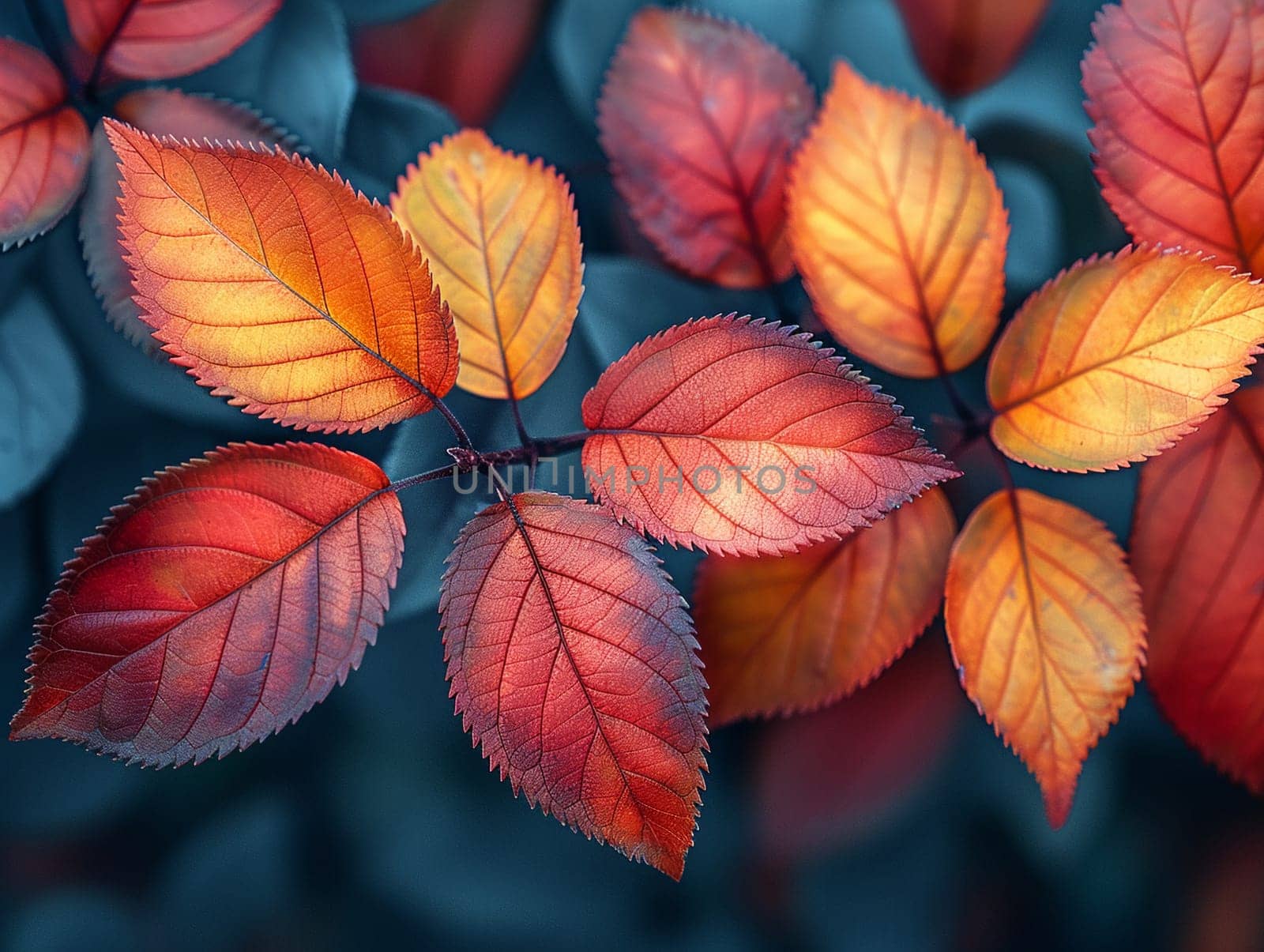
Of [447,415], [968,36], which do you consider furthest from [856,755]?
[968,36]

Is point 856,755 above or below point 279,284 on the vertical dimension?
below

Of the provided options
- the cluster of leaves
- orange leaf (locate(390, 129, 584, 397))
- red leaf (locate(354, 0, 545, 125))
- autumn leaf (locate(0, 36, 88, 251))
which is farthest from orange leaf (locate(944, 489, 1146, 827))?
autumn leaf (locate(0, 36, 88, 251))

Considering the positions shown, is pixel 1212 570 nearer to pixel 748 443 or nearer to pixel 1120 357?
pixel 1120 357

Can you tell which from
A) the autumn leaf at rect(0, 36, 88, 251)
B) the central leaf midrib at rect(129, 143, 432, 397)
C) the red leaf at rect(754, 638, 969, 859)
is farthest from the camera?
the red leaf at rect(754, 638, 969, 859)

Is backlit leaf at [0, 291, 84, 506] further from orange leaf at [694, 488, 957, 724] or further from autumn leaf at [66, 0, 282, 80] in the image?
orange leaf at [694, 488, 957, 724]

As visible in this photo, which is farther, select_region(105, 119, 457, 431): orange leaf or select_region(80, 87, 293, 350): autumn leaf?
select_region(80, 87, 293, 350): autumn leaf

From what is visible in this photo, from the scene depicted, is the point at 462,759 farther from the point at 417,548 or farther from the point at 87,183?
the point at 87,183
